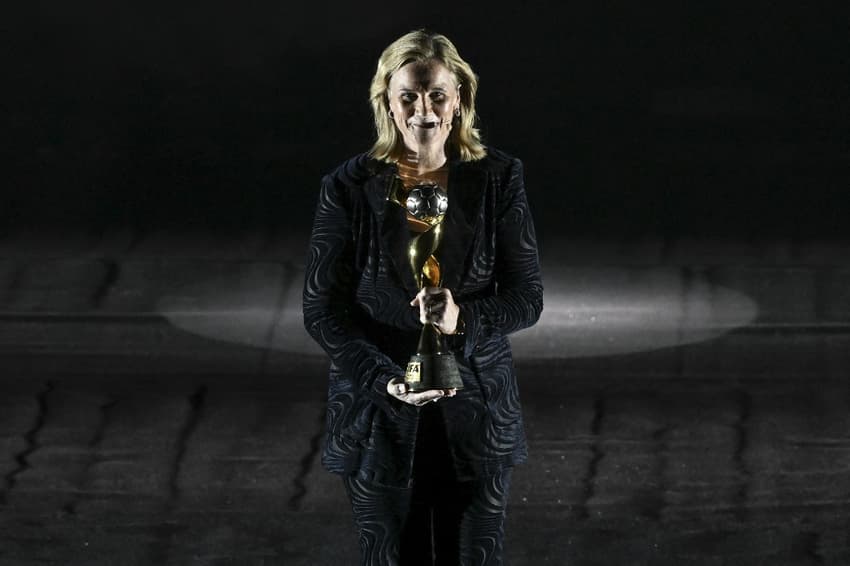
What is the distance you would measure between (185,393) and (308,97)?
7.14ft

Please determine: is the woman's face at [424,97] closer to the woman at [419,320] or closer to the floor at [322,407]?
the woman at [419,320]

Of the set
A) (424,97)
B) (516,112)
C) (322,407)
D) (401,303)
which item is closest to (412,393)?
(401,303)

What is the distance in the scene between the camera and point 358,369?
247 centimetres

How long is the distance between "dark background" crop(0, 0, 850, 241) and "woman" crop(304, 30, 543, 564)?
185 inches

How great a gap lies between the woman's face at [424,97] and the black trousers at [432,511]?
0.40 meters

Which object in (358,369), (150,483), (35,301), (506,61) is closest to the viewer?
(358,369)

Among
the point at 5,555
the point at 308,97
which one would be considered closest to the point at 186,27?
the point at 308,97

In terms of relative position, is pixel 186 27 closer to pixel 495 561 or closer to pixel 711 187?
pixel 711 187

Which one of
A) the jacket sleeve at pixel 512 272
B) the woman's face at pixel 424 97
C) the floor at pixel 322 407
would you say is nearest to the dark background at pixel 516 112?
the floor at pixel 322 407

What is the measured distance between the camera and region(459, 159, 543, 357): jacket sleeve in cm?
249

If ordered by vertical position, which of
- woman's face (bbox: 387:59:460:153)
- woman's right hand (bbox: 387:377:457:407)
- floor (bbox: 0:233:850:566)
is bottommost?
floor (bbox: 0:233:850:566)

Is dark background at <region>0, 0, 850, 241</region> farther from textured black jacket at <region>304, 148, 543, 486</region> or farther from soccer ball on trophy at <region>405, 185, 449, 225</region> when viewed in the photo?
soccer ball on trophy at <region>405, 185, 449, 225</region>

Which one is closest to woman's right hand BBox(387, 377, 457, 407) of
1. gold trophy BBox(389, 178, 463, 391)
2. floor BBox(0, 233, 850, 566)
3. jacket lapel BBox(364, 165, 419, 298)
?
gold trophy BBox(389, 178, 463, 391)

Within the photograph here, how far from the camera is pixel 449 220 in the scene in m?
2.48
